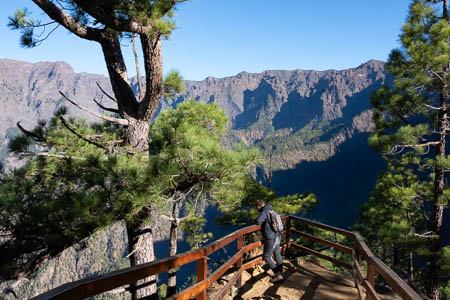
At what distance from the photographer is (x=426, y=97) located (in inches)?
309

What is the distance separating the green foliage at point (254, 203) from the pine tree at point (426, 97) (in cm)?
662

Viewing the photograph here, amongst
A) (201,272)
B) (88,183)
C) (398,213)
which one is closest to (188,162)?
(88,183)

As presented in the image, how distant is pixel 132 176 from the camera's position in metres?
3.86

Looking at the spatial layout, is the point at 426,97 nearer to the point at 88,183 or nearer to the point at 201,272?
the point at 201,272

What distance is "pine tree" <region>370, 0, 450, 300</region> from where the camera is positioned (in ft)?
23.1

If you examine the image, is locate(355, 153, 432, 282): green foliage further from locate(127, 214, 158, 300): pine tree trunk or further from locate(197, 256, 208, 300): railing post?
locate(197, 256, 208, 300): railing post

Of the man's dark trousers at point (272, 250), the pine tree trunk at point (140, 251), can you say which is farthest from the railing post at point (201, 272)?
the man's dark trousers at point (272, 250)

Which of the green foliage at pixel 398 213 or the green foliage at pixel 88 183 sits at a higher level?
the green foliage at pixel 88 183

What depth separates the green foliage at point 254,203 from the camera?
13858 millimetres

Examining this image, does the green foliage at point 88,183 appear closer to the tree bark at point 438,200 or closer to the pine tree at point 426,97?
the pine tree at point 426,97

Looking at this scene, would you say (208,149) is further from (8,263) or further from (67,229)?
(8,263)

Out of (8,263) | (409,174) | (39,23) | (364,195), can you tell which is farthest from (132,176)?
(364,195)

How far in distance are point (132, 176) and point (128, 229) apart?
167 cm

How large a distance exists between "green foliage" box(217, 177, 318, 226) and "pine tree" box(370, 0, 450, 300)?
6622 mm
